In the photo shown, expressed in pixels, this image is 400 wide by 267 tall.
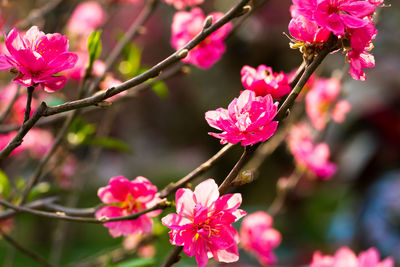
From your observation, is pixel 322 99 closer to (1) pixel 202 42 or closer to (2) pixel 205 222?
(1) pixel 202 42

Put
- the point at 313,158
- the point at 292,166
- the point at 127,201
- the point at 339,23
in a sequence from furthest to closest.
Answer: the point at 292,166 → the point at 313,158 → the point at 127,201 → the point at 339,23

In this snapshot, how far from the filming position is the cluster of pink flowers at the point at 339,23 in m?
0.62

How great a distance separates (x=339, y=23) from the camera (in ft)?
2.06

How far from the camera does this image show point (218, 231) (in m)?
0.68

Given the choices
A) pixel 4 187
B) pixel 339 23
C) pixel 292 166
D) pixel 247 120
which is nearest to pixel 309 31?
pixel 339 23

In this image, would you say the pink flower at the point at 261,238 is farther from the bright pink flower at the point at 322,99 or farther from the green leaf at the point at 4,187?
the green leaf at the point at 4,187

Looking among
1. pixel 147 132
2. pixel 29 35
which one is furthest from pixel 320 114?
pixel 147 132

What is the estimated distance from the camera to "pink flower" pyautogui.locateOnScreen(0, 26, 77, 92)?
0.65 meters

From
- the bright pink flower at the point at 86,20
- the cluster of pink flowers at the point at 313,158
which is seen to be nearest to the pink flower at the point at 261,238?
the cluster of pink flowers at the point at 313,158

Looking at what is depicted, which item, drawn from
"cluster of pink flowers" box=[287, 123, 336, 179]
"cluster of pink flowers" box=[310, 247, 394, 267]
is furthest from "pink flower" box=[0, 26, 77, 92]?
"cluster of pink flowers" box=[287, 123, 336, 179]

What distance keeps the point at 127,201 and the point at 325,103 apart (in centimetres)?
106

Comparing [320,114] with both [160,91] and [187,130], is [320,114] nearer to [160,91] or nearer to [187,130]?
[160,91]

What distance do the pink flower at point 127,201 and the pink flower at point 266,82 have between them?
257 mm

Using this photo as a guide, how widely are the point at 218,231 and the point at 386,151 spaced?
3696mm
